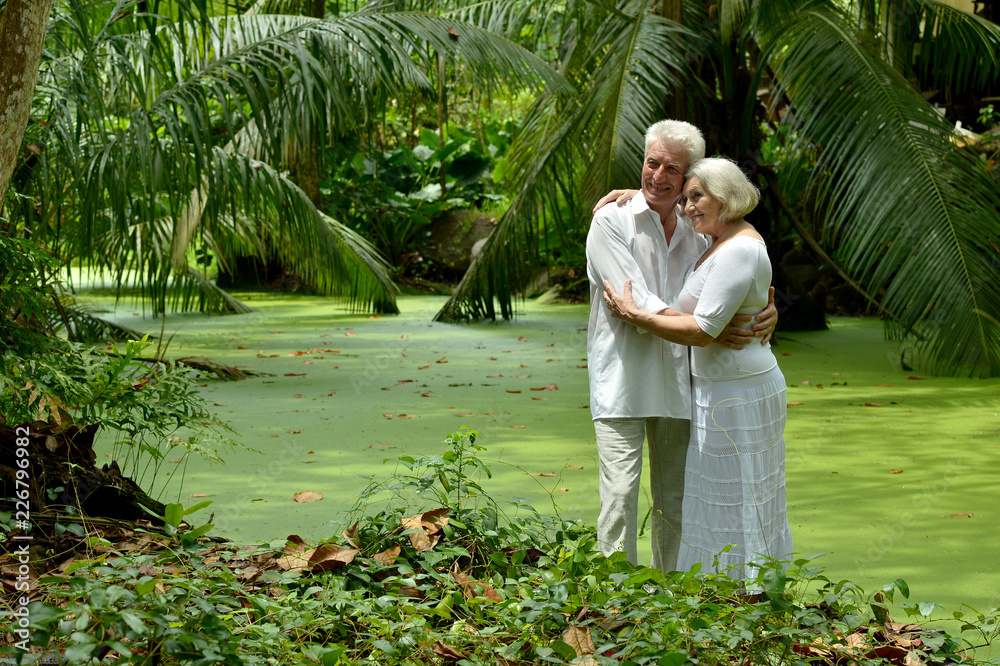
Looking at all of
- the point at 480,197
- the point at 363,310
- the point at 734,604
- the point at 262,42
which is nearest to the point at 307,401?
the point at 262,42

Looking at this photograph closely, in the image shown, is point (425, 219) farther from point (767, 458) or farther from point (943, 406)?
point (767, 458)

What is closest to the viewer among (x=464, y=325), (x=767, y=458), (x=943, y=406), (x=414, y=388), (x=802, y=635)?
(x=802, y=635)

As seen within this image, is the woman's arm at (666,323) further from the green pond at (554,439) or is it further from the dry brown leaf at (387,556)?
the dry brown leaf at (387,556)

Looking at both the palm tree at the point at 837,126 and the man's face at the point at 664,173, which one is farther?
the palm tree at the point at 837,126

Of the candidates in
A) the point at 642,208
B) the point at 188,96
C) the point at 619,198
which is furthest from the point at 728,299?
the point at 188,96

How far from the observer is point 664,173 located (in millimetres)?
2646

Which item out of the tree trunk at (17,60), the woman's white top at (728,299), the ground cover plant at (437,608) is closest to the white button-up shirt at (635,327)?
the woman's white top at (728,299)

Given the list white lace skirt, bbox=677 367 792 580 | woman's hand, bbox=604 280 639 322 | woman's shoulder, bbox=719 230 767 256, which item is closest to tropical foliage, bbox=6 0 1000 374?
woman's hand, bbox=604 280 639 322

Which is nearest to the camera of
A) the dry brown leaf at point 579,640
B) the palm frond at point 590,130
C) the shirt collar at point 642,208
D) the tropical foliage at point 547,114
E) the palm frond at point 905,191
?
the dry brown leaf at point 579,640

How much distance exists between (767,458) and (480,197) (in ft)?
43.9

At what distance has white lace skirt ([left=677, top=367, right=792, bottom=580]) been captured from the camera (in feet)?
8.38

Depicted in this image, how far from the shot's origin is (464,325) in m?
9.49

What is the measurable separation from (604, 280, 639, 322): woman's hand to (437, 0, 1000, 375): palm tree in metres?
3.83

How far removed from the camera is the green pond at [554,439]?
10.7 ft
